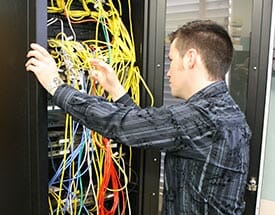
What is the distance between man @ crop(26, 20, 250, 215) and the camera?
0.98 m

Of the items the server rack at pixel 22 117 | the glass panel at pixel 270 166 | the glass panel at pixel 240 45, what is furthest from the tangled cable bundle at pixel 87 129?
the glass panel at pixel 270 166

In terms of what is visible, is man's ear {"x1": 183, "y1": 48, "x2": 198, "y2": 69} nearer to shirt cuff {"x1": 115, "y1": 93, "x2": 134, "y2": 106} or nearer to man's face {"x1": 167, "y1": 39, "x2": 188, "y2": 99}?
man's face {"x1": 167, "y1": 39, "x2": 188, "y2": 99}

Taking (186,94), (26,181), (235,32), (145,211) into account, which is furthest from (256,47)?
(26,181)

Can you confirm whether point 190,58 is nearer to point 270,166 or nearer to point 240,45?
point 240,45

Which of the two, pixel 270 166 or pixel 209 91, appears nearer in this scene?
pixel 209 91

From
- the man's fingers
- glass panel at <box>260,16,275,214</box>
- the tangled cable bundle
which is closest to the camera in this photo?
the man's fingers

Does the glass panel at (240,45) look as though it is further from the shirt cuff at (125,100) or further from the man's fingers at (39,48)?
the man's fingers at (39,48)

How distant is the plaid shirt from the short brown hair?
54mm

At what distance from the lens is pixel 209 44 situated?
3.55 ft

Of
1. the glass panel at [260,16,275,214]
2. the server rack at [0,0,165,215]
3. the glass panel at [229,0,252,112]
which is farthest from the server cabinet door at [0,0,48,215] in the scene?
the glass panel at [260,16,275,214]

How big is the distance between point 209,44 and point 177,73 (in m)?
0.13

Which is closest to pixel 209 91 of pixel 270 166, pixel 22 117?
pixel 22 117

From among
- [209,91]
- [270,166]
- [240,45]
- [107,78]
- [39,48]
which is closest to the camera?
[39,48]

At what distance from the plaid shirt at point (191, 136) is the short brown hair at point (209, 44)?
0.05m
